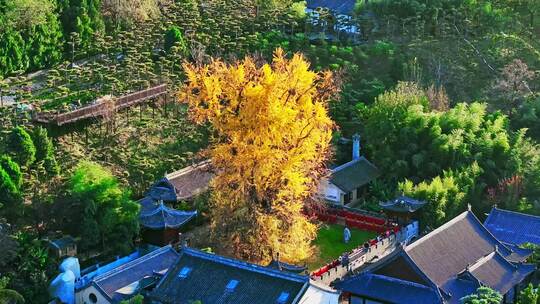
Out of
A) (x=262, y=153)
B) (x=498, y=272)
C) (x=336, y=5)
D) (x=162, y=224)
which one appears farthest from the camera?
(x=336, y=5)

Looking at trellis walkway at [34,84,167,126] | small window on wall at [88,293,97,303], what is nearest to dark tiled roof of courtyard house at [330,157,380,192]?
trellis walkway at [34,84,167,126]

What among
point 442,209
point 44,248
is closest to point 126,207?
point 44,248

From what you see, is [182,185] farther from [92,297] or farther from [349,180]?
[92,297]

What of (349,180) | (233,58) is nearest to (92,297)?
(349,180)

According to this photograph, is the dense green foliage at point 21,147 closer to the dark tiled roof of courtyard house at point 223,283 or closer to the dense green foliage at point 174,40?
the dark tiled roof of courtyard house at point 223,283

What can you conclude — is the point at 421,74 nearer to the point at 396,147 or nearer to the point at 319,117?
the point at 396,147

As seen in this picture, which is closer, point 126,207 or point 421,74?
point 126,207
